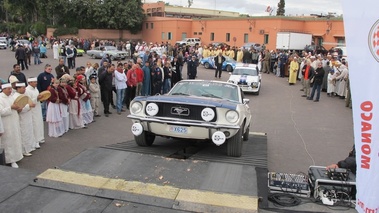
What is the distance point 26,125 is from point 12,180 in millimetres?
2566

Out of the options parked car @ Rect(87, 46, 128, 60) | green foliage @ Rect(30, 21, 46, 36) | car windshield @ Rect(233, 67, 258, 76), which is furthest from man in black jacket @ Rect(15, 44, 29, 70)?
green foliage @ Rect(30, 21, 46, 36)

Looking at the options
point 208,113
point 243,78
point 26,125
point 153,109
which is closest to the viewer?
point 208,113

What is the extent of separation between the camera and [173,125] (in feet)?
21.0

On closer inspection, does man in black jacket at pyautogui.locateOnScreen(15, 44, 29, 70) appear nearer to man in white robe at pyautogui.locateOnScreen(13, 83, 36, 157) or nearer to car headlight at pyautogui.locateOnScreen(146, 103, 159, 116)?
man in white robe at pyautogui.locateOnScreen(13, 83, 36, 157)

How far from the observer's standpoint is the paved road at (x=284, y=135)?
25.5 feet

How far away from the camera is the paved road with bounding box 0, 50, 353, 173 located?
25.5 ft

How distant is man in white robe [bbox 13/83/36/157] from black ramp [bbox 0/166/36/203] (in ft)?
6.11

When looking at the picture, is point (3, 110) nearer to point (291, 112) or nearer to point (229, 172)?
point (229, 172)

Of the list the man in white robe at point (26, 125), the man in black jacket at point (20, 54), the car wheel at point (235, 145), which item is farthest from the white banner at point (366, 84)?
the man in black jacket at point (20, 54)

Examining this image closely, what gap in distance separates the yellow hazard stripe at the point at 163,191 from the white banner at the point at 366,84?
1597 millimetres

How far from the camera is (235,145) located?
21.7 feet

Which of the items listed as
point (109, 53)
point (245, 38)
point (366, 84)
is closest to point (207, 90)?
point (366, 84)

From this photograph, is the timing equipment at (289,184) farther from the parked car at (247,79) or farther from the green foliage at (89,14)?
the green foliage at (89,14)

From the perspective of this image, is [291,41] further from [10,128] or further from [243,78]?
[10,128]
